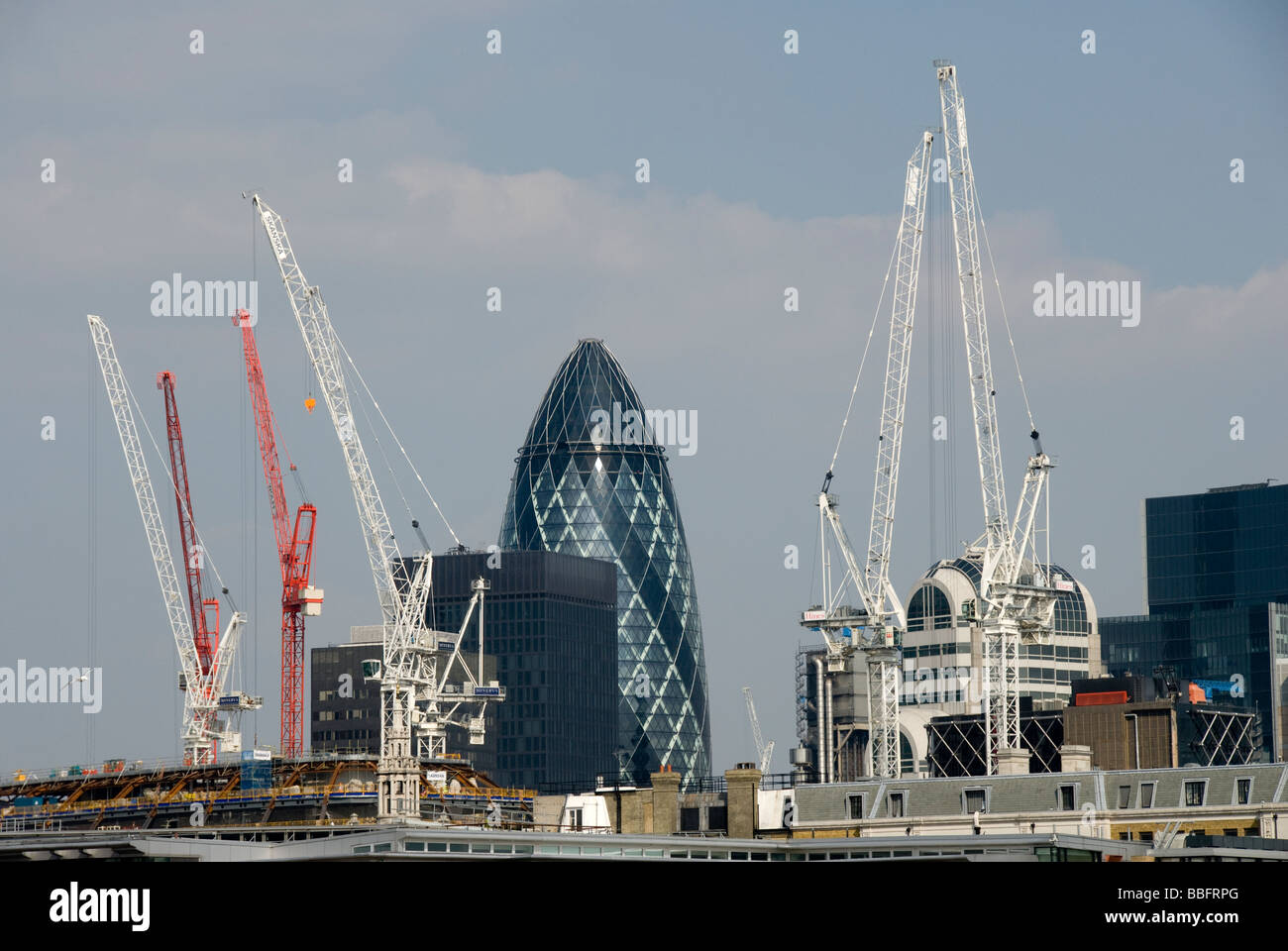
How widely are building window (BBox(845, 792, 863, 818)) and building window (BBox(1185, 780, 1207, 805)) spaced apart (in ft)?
60.5

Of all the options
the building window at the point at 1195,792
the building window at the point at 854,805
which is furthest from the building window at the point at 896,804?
the building window at the point at 1195,792

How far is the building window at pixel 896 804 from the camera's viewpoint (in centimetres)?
11962

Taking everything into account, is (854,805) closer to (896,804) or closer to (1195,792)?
(896,804)

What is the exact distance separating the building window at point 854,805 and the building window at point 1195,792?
18448mm

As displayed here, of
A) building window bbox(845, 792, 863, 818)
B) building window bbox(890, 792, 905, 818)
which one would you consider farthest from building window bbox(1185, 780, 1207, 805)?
building window bbox(845, 792, 863, 818)

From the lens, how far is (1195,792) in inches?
4564

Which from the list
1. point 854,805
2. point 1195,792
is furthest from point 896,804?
point 1195,792

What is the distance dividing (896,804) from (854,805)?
257 centimetres

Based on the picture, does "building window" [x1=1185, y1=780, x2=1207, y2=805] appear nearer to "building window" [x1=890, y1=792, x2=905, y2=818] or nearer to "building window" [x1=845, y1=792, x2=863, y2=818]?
"building window" [x1=890, y1=792, x2=905, y2=818]

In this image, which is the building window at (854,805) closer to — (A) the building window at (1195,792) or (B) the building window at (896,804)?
(B) the building window at (896,804)

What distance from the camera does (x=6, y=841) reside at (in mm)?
Answer: 88312
